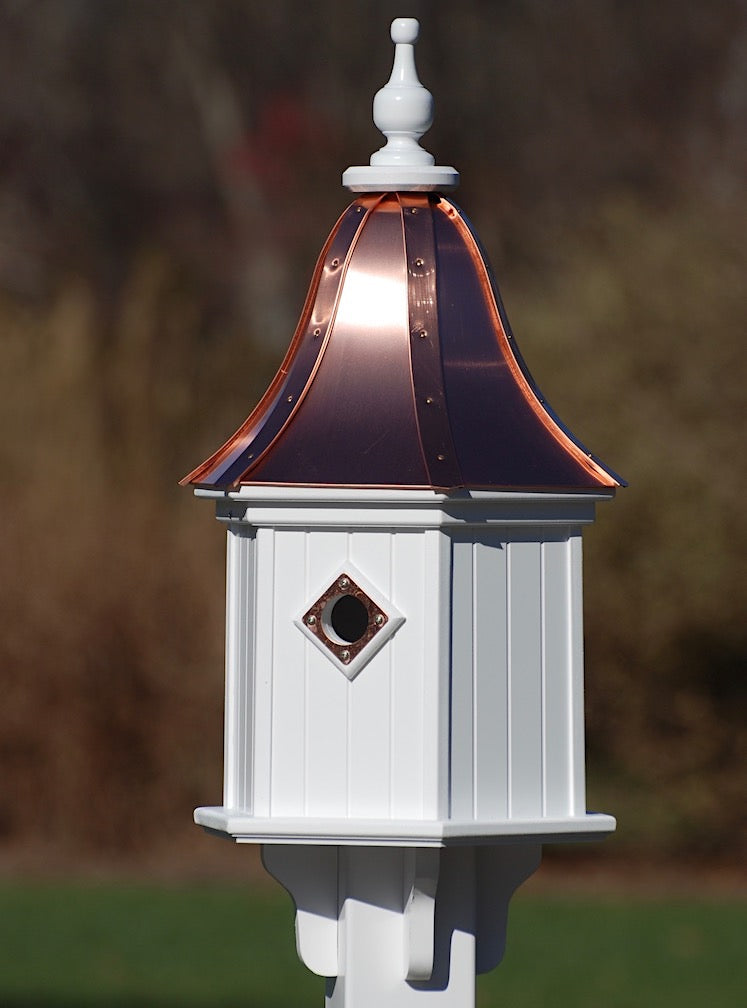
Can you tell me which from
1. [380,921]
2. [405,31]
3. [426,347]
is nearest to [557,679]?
[380,921]

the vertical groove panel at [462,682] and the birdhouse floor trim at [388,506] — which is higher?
the birdhouse floor trim at [388,506]

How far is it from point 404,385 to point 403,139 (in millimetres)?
510

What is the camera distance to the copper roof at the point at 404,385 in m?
3.49

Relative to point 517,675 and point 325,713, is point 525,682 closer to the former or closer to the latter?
point 517,675

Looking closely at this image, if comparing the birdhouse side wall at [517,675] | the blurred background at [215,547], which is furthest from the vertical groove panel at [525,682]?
the blurred background at [215,547]

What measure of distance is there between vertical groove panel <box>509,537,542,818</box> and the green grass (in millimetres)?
5041

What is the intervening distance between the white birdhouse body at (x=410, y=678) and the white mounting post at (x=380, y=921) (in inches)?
5.6

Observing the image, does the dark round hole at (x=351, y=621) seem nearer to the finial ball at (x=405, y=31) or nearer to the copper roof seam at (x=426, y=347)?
the copper roof seam at (x=426, y=347)

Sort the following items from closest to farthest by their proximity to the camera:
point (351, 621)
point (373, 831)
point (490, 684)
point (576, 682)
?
1. point (373, 831)
2. point (490, 684)
3. point (576, 682)
4. point (351, 621)

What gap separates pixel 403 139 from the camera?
3.78 meters

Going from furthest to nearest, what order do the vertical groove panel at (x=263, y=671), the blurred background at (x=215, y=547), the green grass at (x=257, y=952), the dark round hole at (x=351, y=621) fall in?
the blurred background at (x=215, y=547) → the green grass at (x=257, y=952) → the dark round hole at (x=351, y=621) → the vertical groove panel at (x=263, y=671)

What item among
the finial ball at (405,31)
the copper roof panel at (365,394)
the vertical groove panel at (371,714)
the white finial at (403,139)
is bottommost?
the vertical groove panel at (371,714)

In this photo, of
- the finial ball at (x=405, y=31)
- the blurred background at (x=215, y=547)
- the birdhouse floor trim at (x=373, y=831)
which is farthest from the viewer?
the blurred background at (x=215, y=547)

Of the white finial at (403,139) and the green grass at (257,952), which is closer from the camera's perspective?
the white finial at (403,139)
